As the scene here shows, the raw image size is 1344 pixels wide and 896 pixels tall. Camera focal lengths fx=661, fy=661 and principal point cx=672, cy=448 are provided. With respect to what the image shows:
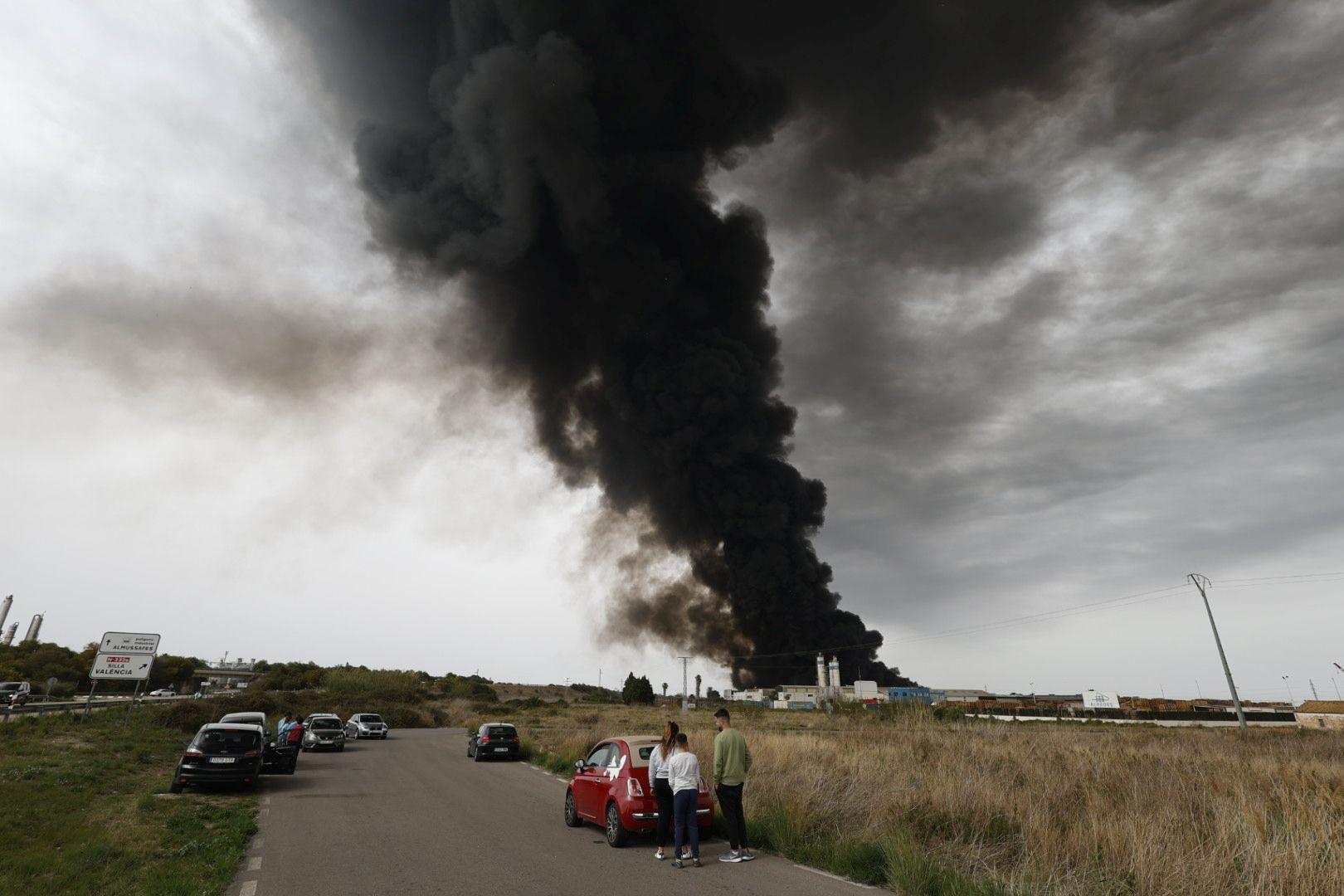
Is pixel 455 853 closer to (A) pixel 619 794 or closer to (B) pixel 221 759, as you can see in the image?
(A) pixel 619 794

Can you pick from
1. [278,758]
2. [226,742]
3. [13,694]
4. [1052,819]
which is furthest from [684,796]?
[13,694]

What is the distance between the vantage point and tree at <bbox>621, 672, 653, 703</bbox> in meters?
85.8

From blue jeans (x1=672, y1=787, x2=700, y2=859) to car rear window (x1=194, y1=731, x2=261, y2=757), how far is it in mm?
10780

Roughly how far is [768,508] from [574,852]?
Result: 45.0m

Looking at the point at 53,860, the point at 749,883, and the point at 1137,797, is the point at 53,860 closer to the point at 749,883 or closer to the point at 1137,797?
the point at 749,883

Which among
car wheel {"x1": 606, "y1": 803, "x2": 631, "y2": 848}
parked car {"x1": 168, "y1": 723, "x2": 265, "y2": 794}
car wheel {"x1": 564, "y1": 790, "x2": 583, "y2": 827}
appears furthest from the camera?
parked car {"x1": 168, "y1": 723, "x2": 265, "y2": 794}

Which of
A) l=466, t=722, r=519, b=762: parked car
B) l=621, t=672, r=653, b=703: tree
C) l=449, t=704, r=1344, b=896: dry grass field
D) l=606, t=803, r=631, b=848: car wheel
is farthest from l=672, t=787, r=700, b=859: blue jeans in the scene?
l=621, t=672, r=653, b=703: tree

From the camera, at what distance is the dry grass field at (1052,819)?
241 inches

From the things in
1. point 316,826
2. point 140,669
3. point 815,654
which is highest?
point 815,654

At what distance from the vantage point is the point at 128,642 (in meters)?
29.2

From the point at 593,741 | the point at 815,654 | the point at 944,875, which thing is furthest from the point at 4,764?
the point at 815,654

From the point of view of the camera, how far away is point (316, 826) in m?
10.7

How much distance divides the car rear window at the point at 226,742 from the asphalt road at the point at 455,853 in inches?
45.4

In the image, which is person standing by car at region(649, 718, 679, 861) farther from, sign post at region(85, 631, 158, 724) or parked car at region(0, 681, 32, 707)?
parked car at region(0, 681, 32, 707)
